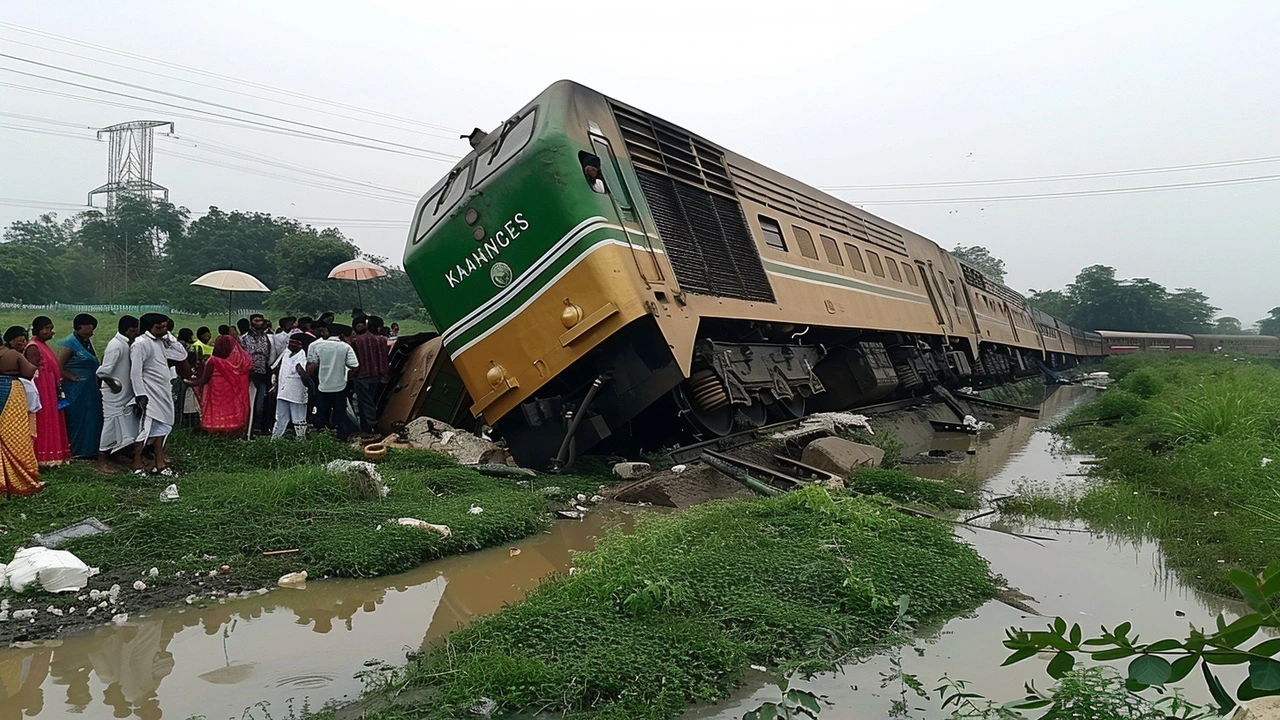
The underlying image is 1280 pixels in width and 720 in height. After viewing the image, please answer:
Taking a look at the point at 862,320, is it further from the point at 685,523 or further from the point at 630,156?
the point at 685,523

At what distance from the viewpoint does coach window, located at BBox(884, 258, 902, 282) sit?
13116 mm

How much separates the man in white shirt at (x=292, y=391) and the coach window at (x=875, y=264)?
7787 millimetres

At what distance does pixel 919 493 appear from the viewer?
6.44 m

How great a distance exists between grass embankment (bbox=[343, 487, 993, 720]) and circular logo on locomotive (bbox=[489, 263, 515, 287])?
283 centimetres

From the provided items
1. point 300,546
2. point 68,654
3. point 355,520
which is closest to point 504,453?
point 355,520

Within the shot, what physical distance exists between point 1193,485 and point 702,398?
3930mm

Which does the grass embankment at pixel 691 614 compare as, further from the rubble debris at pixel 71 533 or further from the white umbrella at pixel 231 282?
the white umbrella at pixel 231 282

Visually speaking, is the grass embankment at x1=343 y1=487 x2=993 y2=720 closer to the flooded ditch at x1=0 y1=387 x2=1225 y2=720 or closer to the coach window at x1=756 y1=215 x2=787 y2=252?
the flooded ditch at x1=0 y1=387 x2=1225 y2=720

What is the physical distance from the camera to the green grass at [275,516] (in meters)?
4.62

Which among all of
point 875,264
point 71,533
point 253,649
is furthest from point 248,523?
point 875,264

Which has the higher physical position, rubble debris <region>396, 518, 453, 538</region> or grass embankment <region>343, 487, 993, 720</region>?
rubble debris <region>396, 518, 453, 538</region>

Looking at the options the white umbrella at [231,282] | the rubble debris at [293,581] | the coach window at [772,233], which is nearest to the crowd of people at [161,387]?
the white umbrella at [231,282]

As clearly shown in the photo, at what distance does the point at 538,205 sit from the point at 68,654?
4.40m

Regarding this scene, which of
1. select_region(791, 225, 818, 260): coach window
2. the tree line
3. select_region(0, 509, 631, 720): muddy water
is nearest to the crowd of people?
select_region(0, 509, 631, 720): muddy water
